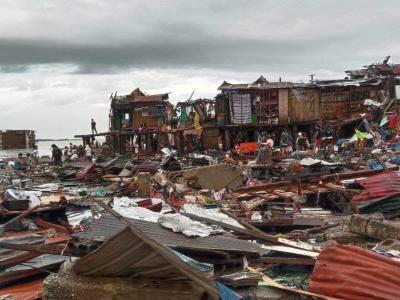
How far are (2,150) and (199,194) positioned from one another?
43071 millimetres

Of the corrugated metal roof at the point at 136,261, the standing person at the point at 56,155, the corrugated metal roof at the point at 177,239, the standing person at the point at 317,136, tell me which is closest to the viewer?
the corrugated metal roof at the point at 136,261

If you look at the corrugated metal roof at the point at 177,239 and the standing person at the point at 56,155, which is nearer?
the corrugated metal roof at the point at 177,239

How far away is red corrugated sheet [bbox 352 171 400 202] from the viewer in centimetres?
1049

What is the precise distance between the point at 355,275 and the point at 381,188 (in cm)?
636

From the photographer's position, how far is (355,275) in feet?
16.6

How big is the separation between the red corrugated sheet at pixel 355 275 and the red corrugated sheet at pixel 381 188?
5241 mm

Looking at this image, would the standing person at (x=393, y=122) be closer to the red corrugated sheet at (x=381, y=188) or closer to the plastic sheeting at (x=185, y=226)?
the red corrugated sheet at (x=381, y=188)

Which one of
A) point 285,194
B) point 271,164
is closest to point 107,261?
point 285,194

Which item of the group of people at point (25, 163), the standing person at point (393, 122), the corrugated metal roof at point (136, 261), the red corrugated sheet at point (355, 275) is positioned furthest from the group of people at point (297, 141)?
the corrugated metal roof at point (136, 261)

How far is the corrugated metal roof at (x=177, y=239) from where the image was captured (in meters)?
5.68

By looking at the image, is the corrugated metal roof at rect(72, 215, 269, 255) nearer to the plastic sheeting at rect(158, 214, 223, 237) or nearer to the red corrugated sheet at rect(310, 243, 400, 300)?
the plastic sheeting at rect(158, 214, 223, 237)

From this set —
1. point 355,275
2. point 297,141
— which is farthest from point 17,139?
point 355,275

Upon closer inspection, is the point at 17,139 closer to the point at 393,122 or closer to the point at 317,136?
the point at 317,136

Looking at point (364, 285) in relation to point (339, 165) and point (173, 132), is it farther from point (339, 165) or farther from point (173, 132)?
point (173, 132)
